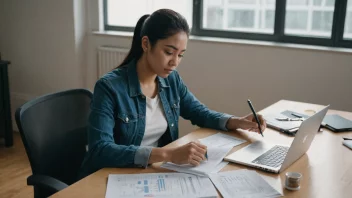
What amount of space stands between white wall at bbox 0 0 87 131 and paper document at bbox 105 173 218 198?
8.55 feet

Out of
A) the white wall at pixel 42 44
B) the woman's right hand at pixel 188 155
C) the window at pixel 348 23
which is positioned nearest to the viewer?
the woman's right hand at pixel 188 155

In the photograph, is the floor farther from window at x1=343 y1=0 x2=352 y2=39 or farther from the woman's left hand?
window at x1=343 y1=0 x2=352 y2=39

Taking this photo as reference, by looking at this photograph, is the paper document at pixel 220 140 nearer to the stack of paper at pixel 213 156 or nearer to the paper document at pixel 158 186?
the stack of paper at pixel 213 156

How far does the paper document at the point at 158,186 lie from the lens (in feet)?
3.92

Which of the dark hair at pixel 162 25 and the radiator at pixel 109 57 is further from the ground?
the dark hair at pixel 162 25

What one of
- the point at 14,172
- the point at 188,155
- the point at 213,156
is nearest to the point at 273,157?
the point at 213,156

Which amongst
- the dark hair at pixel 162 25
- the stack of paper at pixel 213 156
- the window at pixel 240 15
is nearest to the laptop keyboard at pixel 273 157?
the stack of paper at pixel 213 156

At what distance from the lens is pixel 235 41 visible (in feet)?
9.98

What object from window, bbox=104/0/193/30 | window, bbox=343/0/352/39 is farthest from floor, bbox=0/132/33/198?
window, bbox=343/0/352/39

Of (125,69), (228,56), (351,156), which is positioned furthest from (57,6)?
(351,156)

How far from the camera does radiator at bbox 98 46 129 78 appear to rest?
352 cm

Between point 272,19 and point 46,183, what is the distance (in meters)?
2.17

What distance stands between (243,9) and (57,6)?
5.42 ft

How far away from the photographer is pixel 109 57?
359cm
